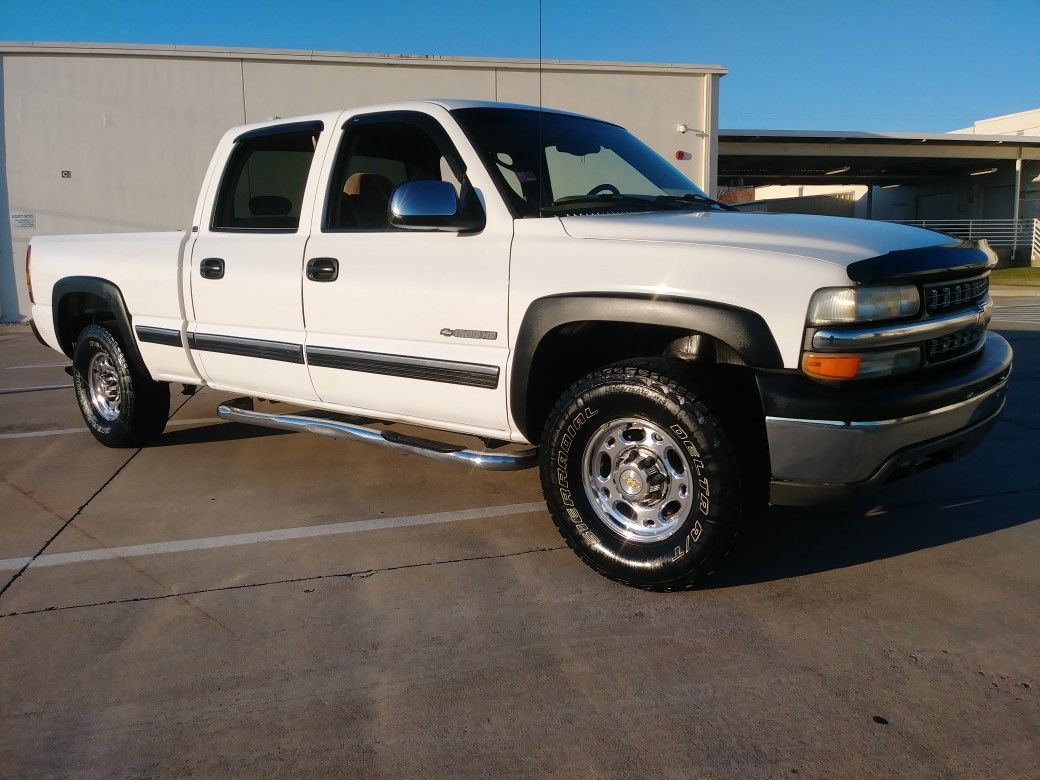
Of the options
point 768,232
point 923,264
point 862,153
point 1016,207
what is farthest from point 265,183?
point 1016,207

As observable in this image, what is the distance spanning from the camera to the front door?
3.80m

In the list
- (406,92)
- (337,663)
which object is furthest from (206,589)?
(406,92)

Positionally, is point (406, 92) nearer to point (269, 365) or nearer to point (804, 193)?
point (269, 365)

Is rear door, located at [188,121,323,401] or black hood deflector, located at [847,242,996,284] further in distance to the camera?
rear door, located at [188,121,323,401]

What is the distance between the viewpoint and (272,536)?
4234 millimetres

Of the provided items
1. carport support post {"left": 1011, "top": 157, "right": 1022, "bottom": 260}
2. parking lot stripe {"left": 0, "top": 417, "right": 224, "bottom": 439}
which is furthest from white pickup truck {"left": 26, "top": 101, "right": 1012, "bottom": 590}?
carport support post {"left": 1011, "top": 157, "right": 1022, "bottom": 260}

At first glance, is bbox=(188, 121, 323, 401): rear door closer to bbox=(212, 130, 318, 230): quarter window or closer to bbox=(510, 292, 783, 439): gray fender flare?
bbox=(212, 130, 318, 230): quarter window

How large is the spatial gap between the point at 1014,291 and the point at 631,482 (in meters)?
22.1

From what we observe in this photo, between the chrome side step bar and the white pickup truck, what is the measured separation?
0.02 metres

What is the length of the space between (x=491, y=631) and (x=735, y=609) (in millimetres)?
938

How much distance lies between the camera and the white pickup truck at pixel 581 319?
3.07 metres

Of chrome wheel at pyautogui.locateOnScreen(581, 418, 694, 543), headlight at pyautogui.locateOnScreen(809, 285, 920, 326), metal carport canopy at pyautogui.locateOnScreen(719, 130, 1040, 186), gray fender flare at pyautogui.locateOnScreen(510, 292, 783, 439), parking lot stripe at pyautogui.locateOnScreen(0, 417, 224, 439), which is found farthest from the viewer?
metal carport canopy at pyautogui.locateOnScreen(719, 130, 1040, 186)

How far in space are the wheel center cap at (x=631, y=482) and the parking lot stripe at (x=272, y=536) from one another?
3.59ft

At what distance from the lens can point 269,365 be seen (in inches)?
186
